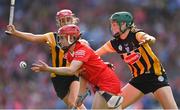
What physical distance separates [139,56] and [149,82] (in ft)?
1.51

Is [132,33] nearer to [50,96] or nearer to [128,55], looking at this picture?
[128,55]

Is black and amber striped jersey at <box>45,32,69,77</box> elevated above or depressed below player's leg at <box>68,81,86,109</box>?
above

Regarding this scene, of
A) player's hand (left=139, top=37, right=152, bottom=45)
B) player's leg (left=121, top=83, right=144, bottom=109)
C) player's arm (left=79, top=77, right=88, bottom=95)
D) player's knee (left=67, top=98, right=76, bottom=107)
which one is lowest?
player's knee (left=67, top=98, right=76, bottom=107)

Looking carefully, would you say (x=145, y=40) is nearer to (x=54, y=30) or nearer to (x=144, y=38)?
(x=144, y=38)

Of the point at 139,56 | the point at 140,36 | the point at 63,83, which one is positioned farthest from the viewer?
the point at 63,83

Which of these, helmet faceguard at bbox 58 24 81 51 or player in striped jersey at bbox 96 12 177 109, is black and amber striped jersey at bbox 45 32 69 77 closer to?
player in striped jersey at bbox 96 12 177 109

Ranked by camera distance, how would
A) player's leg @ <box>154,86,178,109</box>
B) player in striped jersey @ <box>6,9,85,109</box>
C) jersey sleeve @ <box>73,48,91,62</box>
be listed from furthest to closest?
player in striped jersey @ <box>6,9,85,109</box>, player's leg @ <box>154,86,178,109</box>, jersey sleeve @ <box>73,48,91,62</box>

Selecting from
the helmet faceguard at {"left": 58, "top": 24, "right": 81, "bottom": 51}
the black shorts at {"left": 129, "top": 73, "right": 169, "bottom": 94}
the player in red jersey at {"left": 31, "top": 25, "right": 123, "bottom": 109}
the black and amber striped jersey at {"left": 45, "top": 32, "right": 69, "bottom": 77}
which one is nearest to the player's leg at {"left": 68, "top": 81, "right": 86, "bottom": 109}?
the black and amber striped jersey at {"left": 45, "top": 32, "right": 69, "bottom": 77}

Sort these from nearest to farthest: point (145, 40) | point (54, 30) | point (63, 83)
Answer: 1. point (145, 40)
2. point (63, 83)
3. point (54, 30)

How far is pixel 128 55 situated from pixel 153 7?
389 inches

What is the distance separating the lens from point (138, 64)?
13484 millimetres

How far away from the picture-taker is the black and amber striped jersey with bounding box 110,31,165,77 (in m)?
13.4

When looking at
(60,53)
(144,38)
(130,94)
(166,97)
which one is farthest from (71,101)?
(144,38)

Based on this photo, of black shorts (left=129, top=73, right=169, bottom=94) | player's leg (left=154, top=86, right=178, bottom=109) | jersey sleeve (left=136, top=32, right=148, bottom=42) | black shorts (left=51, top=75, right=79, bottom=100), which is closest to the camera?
jersey sleeve (left=136, top=32, right=148, bottom=42)
